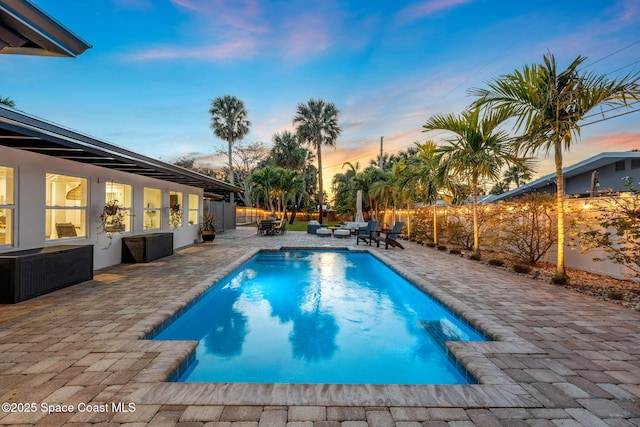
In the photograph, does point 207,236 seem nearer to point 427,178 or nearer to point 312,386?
point 427,178

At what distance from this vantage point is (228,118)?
96.4 feet

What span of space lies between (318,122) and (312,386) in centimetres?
2426

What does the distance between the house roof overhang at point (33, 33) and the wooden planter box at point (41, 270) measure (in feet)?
11.3

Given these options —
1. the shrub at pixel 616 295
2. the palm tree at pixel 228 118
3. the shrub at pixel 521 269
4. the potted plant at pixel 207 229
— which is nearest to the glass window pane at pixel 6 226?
the potted plant at pixel 207 229

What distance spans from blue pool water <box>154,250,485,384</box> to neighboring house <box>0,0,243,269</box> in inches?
122

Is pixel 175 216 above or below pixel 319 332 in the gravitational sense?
above

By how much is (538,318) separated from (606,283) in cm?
327

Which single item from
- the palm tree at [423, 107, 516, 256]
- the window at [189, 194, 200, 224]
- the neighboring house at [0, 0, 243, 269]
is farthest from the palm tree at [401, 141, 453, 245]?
the window at [189, 194, 200, 224]

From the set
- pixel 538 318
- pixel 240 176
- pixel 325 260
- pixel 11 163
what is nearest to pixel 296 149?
pixel 240 176

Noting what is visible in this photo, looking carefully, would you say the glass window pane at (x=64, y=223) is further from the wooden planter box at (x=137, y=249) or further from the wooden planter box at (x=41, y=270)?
the wooden planter box at (x=137, y=249)

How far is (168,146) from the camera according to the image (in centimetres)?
2619

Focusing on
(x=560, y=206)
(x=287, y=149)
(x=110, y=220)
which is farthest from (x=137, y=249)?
(x=287, y=149)

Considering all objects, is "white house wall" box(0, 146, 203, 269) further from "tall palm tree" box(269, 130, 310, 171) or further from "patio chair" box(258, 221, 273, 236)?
"tall palm tree" box(269, 130, 310, 171)

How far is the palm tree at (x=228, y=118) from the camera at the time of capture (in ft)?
95.2
